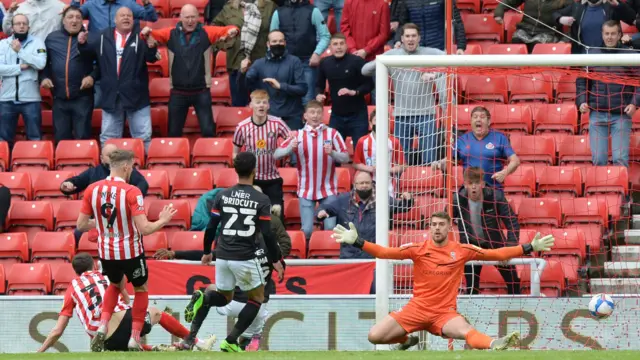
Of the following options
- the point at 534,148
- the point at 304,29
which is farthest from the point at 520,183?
the point at 304,29

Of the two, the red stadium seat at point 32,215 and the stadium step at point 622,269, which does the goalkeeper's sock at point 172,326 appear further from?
the stadium step at point 622,269

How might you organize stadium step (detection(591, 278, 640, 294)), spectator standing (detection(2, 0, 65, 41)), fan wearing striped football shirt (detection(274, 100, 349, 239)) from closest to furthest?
stadium step (detection(591, 278, 640, 294)), fan wearing striped football shirt (detection(274, 100, 349, 239)), spectator standing (detection(2, 0, 65, 41))

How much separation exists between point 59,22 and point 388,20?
166 inches

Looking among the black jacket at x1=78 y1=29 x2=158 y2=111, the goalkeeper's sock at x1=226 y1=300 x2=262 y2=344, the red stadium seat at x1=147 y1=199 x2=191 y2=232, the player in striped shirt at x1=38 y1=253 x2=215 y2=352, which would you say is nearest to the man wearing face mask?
the red stadium seat at x1=147 y1=199 x2=191 y2=232

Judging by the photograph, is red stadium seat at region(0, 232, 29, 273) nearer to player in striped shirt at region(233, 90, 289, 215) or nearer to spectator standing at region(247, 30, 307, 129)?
player in striped shirt at region(233, 90, 289, 215)

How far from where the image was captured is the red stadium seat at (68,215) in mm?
15094

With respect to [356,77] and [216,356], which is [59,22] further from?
[216,356]

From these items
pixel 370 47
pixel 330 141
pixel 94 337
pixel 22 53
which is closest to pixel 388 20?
pixel 370 47

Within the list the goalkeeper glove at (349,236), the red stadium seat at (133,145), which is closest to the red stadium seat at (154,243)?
the red stadium seat at (133,145)

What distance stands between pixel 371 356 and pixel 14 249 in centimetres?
620

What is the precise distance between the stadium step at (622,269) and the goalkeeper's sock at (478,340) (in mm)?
2742

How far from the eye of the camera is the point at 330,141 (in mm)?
14430

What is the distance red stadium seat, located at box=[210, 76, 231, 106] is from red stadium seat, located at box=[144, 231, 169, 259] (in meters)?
3.14

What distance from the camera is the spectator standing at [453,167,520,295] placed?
12.9 metres
